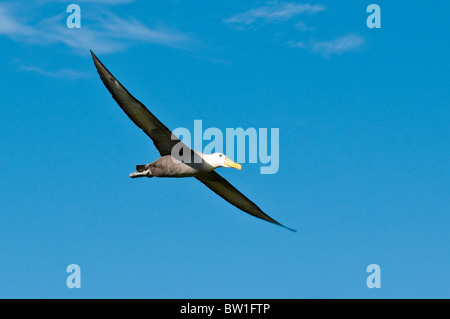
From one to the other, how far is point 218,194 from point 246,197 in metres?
1.23

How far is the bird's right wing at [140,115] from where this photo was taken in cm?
2484

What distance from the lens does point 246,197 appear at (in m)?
30.5

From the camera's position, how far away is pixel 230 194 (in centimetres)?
3078

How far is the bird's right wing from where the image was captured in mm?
24844

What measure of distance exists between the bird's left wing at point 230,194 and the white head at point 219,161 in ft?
6.59

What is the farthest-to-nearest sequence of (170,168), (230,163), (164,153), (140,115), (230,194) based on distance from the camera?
(230,194), (230,163), (164,153), (170,168), (140,115)

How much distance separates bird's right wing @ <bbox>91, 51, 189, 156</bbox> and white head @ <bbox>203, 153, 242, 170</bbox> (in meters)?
1.01

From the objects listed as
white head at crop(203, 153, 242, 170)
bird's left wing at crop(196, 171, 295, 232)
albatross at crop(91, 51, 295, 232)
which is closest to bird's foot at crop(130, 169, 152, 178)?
albatross at crop(91, 51, 295, 232)

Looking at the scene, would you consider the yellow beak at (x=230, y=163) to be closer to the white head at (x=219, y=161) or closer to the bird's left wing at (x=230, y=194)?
the white head at (x=219, y=161)

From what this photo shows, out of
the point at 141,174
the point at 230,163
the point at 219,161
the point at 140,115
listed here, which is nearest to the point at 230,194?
the point at 230,163

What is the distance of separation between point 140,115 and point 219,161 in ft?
10.9

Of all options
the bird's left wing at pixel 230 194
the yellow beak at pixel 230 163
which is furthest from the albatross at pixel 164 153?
the bird's left wing at pixel 230 194

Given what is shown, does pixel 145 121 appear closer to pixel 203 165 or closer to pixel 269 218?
pixel 203 165

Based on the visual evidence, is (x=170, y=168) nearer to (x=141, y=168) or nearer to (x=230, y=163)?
(x=141, y=168)
